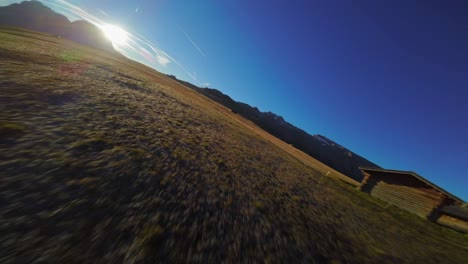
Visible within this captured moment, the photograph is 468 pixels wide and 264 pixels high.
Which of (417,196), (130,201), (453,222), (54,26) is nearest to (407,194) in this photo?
(417,196)

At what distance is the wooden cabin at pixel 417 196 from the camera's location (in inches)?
829

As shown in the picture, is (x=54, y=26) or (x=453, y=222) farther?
(x=54, y=26)

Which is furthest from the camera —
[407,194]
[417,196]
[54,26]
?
[54,26]

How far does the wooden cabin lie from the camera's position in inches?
829

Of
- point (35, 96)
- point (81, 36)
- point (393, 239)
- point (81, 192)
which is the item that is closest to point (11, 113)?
point (35, 96)

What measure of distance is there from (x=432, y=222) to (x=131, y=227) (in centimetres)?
3081

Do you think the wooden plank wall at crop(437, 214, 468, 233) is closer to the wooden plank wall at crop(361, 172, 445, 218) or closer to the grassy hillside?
the wooden plank wall at crop(361, 172, 445, 218)

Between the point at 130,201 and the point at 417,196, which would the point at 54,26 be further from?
the point at 417,196

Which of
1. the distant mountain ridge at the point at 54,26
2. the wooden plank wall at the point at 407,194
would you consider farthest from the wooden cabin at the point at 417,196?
the distant mountain ridge at the point at 54,26

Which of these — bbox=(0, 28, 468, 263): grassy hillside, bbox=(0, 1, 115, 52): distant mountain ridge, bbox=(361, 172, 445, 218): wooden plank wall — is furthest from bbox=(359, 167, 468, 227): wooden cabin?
bbox=(0, 1, 115, 52): distant mountain ridge

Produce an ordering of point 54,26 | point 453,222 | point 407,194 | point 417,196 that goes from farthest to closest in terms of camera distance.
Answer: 1. point 54,26
2. point 407,194
3. point 417,196
4. point 453,222

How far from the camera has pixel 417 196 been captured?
2352 cm

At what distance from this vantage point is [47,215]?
3.78 meters

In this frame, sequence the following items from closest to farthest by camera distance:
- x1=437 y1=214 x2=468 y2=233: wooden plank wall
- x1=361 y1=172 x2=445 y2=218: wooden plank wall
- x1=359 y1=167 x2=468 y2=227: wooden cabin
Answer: x1=437 y1=214 x2=468 y2=233: wooden plank wall
x1=359 y1=167 x2=468 y2=227: wooden cabin
x1=361 y1=172 x2=445 y2=218: wooden plank wall
